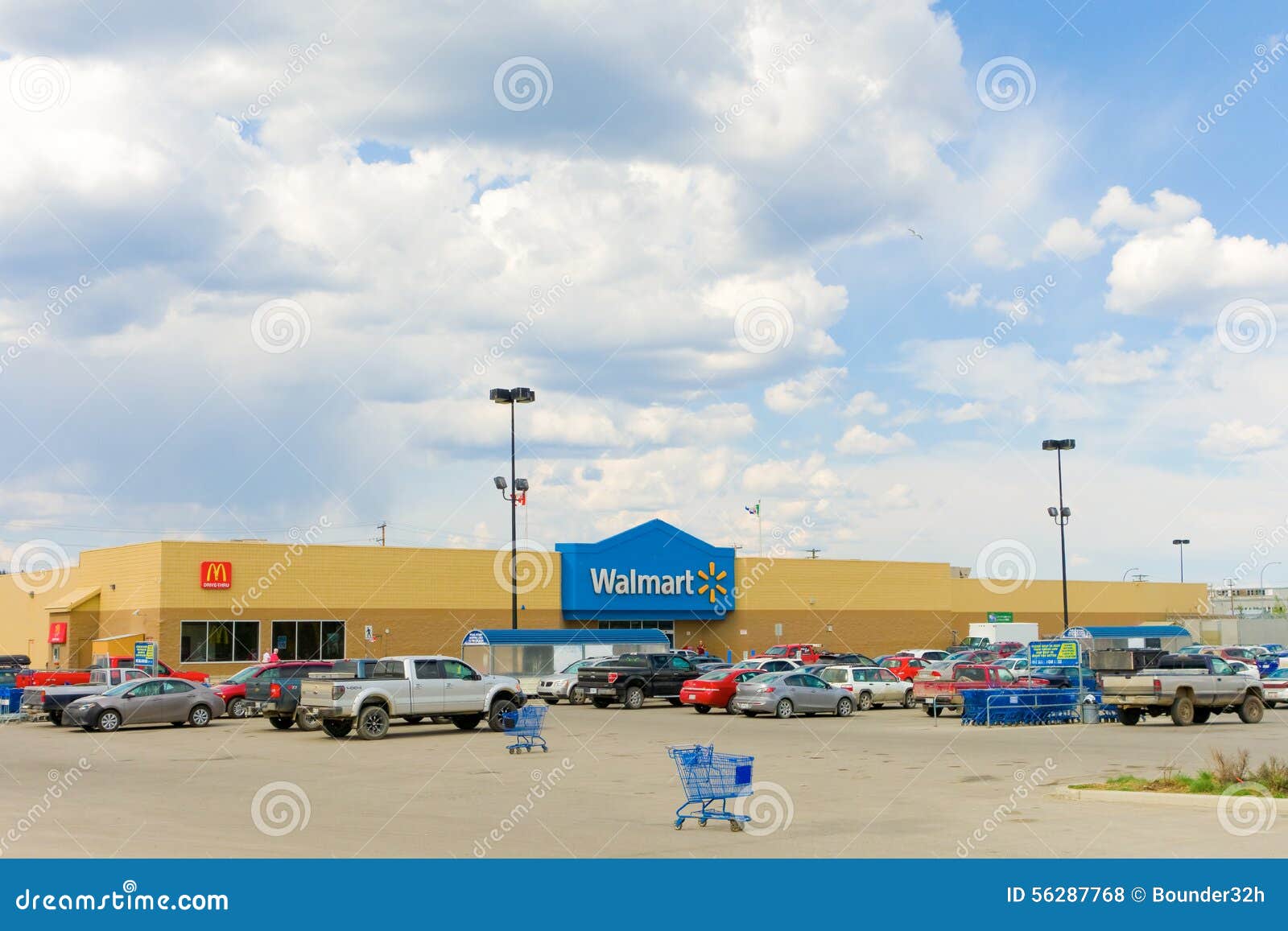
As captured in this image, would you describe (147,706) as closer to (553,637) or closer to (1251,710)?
(553,637)

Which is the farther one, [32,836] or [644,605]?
[644,605]

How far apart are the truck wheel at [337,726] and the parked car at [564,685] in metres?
12.7

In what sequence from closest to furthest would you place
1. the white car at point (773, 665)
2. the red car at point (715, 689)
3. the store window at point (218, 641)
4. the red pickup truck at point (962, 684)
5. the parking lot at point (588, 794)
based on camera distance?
1. the parking lot at point (588, 794)
2. the red pickup truck at point (962, 684)
3. the red car at point (715, 689)
4. the white car at point (773, 665)
5. the store window at point (218, 641)

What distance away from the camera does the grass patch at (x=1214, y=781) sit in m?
14.9

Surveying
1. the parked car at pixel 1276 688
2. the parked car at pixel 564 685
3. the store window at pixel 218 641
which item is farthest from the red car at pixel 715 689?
the store window at pixel 218 641

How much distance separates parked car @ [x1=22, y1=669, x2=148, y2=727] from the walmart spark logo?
3084cm

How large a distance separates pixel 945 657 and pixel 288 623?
25869mm

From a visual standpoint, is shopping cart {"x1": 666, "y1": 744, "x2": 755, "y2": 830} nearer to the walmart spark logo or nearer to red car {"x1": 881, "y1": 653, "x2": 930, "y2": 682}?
red car {"x1": 881, "y1": 653, "x2": 930, "y2": 682}

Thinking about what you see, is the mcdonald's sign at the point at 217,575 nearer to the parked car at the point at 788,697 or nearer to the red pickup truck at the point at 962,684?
the parked car at the point at 788,697

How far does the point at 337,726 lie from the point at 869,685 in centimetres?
1676

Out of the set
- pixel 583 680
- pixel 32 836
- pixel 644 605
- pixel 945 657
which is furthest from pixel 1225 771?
pixel 644 605

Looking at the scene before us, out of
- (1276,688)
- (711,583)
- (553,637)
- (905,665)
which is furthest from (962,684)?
(711,583)

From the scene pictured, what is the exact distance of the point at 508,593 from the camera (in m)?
57.0

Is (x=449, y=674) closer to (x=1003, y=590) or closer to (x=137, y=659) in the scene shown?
(x=137, y=659)
